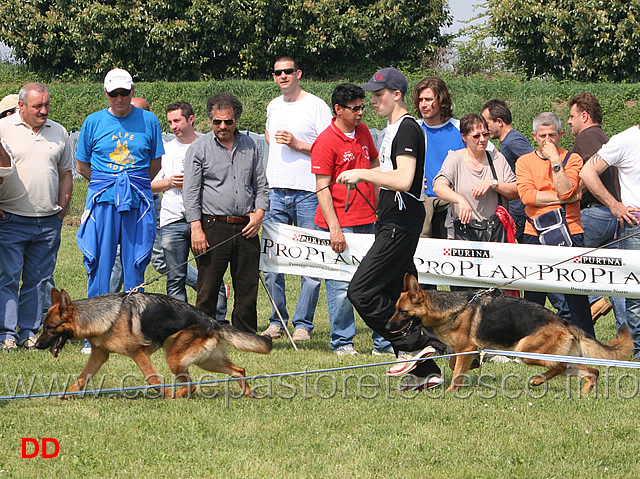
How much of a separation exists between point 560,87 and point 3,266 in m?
22.0

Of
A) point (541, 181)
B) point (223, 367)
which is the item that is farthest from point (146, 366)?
point (541, 181)

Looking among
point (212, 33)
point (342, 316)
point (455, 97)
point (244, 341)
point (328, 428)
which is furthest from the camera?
point (212, 33)

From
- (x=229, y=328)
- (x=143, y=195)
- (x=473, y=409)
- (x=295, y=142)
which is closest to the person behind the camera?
(x=473, y=409)

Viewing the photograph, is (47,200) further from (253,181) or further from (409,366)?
(409,366)

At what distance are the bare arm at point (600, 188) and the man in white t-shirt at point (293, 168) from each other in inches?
104

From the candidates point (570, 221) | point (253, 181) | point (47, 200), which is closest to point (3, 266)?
point (47, 200)

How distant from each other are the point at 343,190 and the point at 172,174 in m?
1.99

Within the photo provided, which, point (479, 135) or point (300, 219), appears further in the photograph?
point (300, 219)

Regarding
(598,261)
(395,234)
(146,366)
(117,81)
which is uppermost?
(117,81)

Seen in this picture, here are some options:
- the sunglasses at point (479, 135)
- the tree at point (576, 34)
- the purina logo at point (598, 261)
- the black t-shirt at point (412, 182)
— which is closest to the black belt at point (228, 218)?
the black t-shirt at point (412, 182)

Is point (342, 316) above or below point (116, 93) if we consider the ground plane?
below

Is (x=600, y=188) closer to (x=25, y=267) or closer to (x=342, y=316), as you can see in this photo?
(x=342, y=316)

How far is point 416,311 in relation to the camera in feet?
20.1

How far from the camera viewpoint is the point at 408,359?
621 cm
